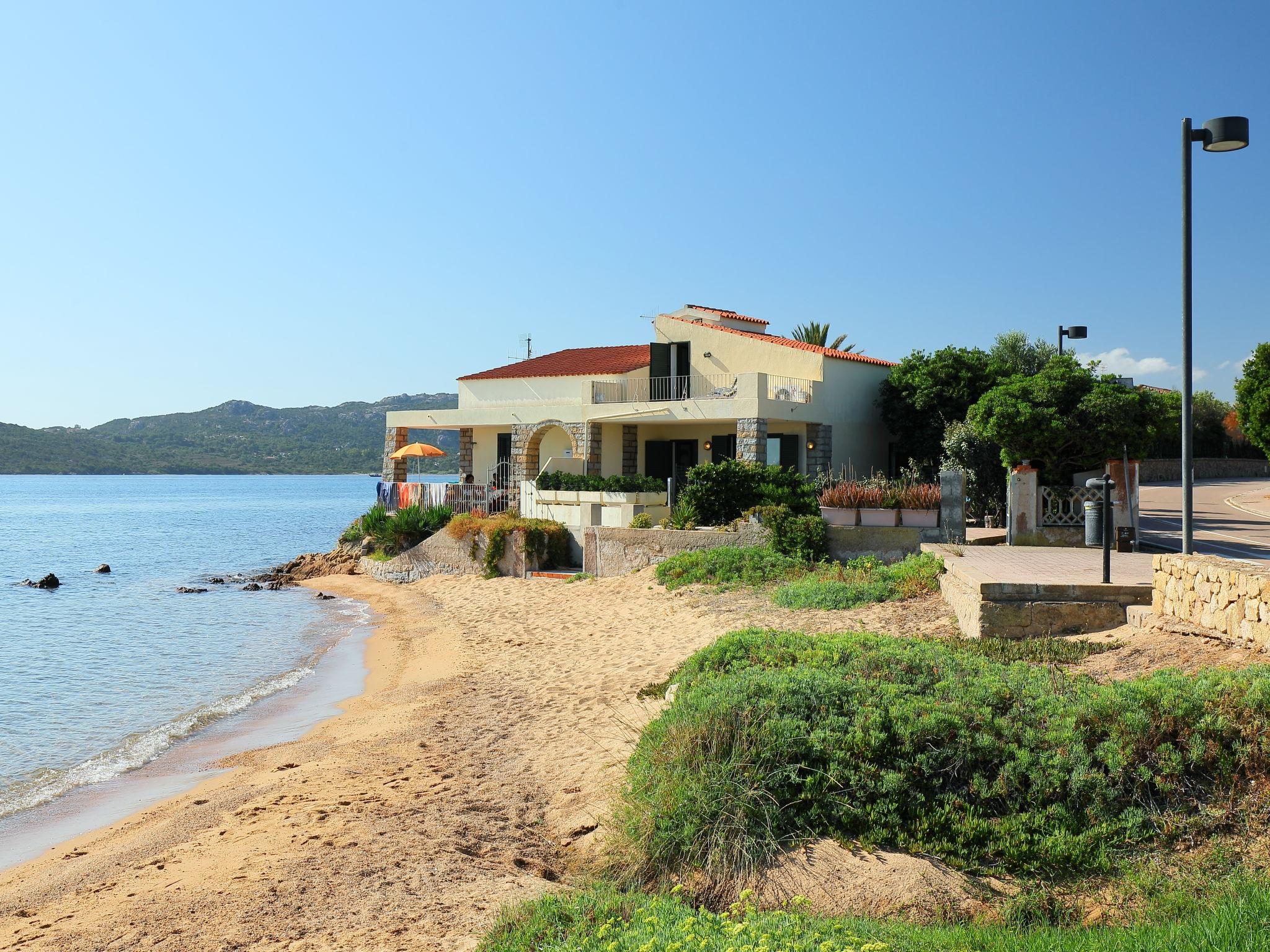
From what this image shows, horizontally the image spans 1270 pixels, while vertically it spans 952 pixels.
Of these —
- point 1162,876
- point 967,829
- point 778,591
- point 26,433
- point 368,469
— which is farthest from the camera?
point 368,469

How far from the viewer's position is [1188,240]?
997cm

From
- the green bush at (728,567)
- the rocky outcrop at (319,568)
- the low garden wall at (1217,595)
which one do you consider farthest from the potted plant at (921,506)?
the rocky outcrop at (319,568)

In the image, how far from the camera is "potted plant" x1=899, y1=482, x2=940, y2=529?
55.0ft

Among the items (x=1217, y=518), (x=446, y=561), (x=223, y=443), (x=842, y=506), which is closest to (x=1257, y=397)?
(x=1217, y=518)

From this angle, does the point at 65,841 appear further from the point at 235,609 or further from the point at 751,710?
the point at 235,609

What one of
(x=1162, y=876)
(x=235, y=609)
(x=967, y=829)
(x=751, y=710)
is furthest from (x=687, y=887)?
(x=235, y=609)

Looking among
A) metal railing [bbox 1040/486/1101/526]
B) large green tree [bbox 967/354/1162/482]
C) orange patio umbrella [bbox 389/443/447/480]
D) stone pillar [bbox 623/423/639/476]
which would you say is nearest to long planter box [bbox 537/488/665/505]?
stone pillar [bbox 623/423/639/476]

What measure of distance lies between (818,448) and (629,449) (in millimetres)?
5991

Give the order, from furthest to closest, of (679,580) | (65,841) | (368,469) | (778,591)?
1. (368,469)
2. (679,580)
3. (778,591)
4. (65,841)

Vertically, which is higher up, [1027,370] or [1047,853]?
[1027,370]

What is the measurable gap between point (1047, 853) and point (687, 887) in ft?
6.74

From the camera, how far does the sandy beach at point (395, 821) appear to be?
5.35 meters

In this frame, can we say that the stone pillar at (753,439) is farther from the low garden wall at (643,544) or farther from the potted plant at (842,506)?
the potted plant at (842,506)

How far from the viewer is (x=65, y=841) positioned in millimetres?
8016
